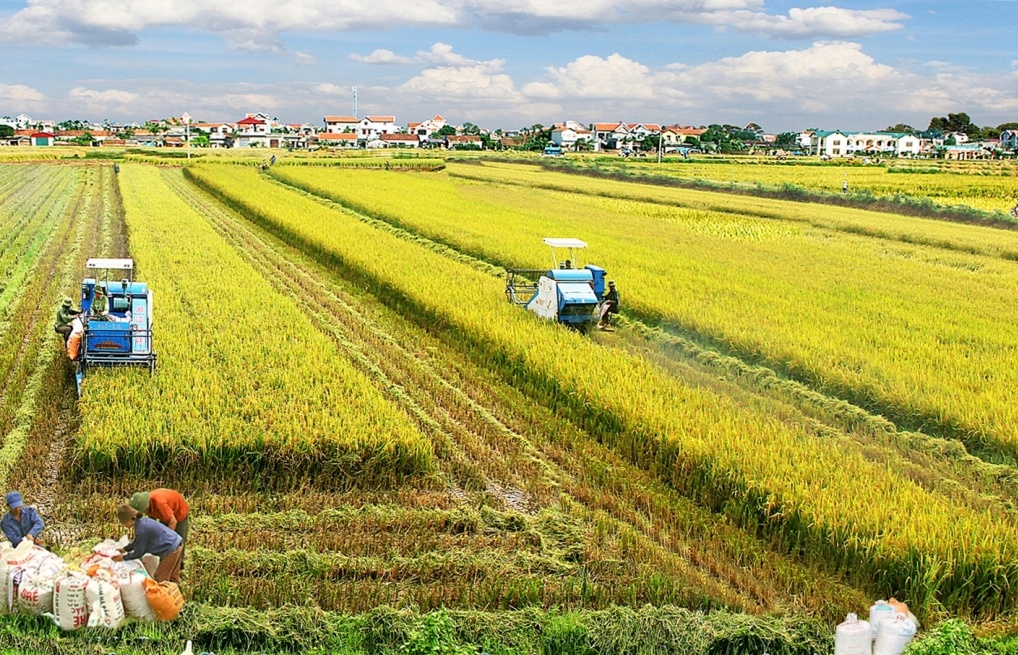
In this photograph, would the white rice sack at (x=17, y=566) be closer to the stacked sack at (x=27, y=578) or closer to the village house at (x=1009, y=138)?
the stacked sack at (x=27, y=578)

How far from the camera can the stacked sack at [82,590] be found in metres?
5.54

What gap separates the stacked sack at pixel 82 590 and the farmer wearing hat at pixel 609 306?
8.56 metres

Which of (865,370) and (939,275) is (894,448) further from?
(939,275)

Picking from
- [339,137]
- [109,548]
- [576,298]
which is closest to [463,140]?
[339,137]

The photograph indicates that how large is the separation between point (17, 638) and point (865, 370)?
8902 mm

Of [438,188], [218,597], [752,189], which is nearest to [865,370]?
[218,597]

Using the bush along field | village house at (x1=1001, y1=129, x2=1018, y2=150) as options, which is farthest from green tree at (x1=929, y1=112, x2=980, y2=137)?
the bush along field

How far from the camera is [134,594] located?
5.63 metres

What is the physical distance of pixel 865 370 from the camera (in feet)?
35.6

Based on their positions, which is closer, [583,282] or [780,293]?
[583,282]

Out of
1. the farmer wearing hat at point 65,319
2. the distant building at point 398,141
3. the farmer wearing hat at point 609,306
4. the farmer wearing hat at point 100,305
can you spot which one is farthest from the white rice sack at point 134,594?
the distant building at point 398,141

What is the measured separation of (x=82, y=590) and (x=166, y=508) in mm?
689

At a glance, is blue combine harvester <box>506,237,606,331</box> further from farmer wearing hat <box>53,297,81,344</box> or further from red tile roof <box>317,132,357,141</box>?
red tile roof <box>317,132,357,141</box>

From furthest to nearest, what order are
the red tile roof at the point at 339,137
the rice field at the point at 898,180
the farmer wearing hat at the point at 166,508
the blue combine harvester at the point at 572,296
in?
1. the red tile roof at the point at 339,137
2. the rice field at the point at 898,180
3. the blue combine harvester at the point at 572,296
4. the farmer wearing hat at the point at 166,508
